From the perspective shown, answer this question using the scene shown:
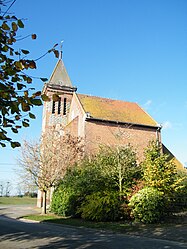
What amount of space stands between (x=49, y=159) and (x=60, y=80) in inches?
647

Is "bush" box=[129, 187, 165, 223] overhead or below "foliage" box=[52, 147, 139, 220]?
below

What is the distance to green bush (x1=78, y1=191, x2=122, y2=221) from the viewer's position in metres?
16.5

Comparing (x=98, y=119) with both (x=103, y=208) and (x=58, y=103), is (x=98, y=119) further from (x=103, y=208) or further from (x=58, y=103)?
(x=103, y=208)

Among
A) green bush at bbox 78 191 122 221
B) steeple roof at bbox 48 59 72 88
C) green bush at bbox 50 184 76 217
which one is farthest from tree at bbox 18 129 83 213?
steeple roof at bbox 48 59 72 88

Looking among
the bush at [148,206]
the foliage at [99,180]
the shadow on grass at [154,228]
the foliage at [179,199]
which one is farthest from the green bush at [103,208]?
the foliage at [179,199]

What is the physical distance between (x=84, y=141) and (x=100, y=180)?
882cm

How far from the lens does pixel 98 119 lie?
97.4ft

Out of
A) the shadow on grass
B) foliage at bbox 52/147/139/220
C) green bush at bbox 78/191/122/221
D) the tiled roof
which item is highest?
the tiled roof

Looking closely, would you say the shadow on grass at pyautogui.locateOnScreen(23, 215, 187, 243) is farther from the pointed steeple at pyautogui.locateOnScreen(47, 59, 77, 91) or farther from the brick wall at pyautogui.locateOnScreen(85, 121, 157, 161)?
the pointed steeple at pyautogui.locateOnScreen(47, 59, 77, 91)

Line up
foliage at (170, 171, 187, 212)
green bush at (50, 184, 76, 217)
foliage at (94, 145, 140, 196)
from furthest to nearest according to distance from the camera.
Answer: green bush at (50, 184, 76, 217) → foliage at (94, 145, 140, 196) → foliage at (170, 171, 187, 212)

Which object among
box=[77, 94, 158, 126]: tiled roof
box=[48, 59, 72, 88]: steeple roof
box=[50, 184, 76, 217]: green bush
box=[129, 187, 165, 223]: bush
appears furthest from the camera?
box=[48, 59, 72, 88]: steeple roof

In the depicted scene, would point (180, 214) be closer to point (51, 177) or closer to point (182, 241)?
point (182, 241)

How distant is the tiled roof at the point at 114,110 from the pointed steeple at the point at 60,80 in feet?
12.6

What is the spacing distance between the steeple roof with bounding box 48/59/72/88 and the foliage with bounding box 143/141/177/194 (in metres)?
21.6
